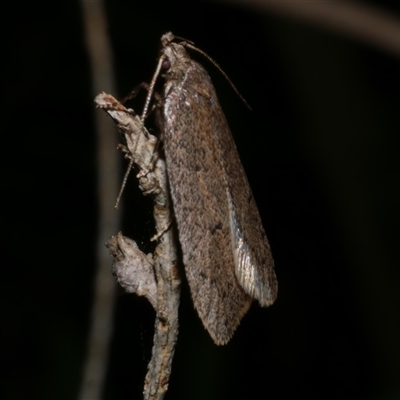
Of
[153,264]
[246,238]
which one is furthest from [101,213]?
[153,264]

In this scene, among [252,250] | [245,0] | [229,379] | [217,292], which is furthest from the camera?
[229,379]

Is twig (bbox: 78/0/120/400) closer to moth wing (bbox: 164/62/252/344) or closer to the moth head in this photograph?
the moth head

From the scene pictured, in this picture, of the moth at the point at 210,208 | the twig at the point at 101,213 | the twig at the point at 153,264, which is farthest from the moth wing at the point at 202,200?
the twig at the point at 101,213

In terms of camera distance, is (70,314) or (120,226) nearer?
(120,226)

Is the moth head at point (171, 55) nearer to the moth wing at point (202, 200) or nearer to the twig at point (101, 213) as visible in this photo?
the moth wing at point (202, 200)

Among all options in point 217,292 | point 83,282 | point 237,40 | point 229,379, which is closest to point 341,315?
point 229,379

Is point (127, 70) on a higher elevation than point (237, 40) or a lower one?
lower

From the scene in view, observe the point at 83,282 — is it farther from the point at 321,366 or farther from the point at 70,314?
the point at 321,366

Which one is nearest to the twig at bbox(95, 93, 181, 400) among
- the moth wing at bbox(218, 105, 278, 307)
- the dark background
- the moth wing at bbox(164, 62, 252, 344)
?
the moth wing at bbox(164, 62, 252, 344)
